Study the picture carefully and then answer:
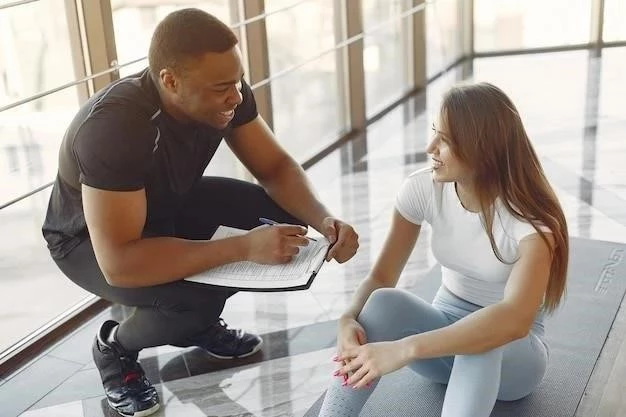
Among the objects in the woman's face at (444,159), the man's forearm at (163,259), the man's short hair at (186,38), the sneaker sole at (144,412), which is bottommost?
the sneaker sole at (144,412)

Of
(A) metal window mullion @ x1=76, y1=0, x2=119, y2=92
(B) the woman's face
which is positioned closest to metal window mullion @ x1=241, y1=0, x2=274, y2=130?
(A) metal window mullion @ x1=76, y1=0, x2=119, y2=92

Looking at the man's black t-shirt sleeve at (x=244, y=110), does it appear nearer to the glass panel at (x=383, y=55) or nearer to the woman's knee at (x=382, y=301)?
the woman's knee at (x=382, y=301)

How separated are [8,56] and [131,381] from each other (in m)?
0.94

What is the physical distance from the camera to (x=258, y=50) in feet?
9.98

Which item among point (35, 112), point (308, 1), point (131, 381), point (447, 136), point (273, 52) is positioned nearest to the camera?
point (447, 136)

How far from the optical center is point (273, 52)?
10.9ft

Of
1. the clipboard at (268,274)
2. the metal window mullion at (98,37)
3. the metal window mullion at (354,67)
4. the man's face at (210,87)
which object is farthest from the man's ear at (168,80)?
the metal window mullion at (354,67)

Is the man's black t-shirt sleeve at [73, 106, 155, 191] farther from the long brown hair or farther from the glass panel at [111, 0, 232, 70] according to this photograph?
the glass panel at [111, 0, 232, 70]

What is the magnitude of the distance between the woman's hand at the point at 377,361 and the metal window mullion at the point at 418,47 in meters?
3.50

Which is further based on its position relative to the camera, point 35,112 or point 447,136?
point 35,112

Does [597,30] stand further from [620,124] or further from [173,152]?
[173,152]

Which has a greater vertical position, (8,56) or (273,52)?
(8,56)

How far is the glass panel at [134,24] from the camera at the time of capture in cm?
246

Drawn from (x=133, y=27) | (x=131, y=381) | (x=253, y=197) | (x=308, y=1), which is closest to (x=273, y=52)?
(x=308, y=1)
